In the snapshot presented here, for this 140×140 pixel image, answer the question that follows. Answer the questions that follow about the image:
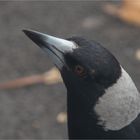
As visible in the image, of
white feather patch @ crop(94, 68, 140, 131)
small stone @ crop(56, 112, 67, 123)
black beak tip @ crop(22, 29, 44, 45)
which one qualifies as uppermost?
black beak tip @ crop(22, 29, 44, 45)

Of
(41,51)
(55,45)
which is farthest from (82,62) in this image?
(41,51)

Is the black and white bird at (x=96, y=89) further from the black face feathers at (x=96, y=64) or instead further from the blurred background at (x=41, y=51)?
the blurred background at (x=41, y=51)

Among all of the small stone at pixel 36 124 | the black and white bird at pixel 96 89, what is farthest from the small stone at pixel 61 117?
the black and white bird at pixel 96 89

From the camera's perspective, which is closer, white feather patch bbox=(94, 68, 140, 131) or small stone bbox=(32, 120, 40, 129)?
white feather patch bbox=(94, 68, 140, 131)

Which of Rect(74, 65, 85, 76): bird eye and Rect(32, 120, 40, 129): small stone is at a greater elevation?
Rect(74, 65, 85, 76): bird eye

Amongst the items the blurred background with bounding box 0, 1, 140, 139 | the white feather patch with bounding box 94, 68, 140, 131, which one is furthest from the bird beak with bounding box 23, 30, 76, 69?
the blurred background with bounding box 0, 1, 140, 139

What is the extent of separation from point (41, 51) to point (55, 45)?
201 centimetres

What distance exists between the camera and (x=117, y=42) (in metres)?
4.93

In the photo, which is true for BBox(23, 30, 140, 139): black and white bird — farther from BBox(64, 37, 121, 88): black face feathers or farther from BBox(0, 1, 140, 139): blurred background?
BBox(0, 1, 140, 139): blurred background

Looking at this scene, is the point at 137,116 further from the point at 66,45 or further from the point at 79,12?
the point at 79,12

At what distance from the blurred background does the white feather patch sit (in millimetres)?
1509

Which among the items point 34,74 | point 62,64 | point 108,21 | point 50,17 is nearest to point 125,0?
point 108,21

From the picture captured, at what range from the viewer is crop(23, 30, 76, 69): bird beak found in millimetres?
2744

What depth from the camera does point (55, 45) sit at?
279 cm
